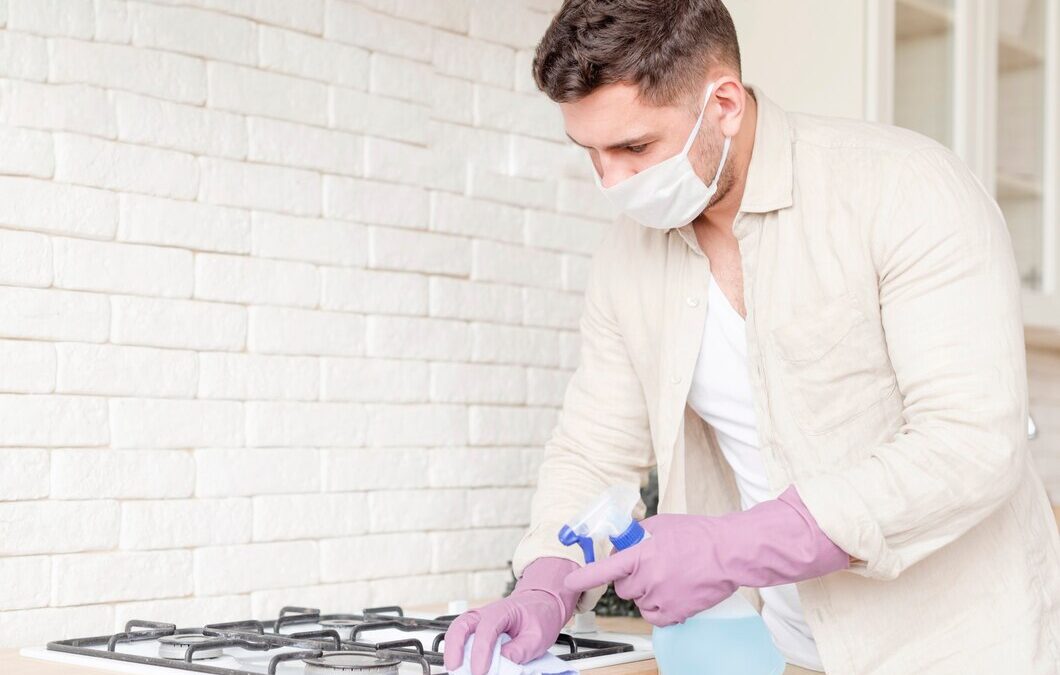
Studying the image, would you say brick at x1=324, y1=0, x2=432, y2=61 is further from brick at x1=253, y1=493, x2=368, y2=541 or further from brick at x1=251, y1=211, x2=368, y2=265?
brick at x1=253, y1=493, x2=368, y2=541

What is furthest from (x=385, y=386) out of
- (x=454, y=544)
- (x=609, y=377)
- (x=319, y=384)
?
(x=609, y=377)

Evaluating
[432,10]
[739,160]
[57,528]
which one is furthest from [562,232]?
[57,528]

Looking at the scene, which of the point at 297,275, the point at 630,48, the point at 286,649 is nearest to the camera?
the point at 630,48

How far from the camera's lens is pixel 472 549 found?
7.20ft

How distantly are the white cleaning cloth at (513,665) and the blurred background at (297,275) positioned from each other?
63cm

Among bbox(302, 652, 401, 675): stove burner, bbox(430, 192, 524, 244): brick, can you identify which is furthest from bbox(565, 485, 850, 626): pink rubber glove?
bbox(430, 192, 524, 244): brick

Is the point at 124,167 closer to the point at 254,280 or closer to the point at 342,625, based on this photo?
the point at 254,280

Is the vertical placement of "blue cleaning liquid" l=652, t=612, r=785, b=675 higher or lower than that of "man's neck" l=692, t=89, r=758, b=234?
lower

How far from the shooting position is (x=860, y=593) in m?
1.43

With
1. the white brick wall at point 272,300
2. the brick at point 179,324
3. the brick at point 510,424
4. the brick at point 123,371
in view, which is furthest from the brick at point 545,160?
the brick at point 123,371

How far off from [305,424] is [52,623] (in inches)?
18.7

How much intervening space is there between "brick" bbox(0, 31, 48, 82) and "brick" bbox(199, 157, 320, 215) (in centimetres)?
26

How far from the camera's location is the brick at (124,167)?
1723 mm

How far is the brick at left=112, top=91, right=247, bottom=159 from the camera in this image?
179 centimetres
